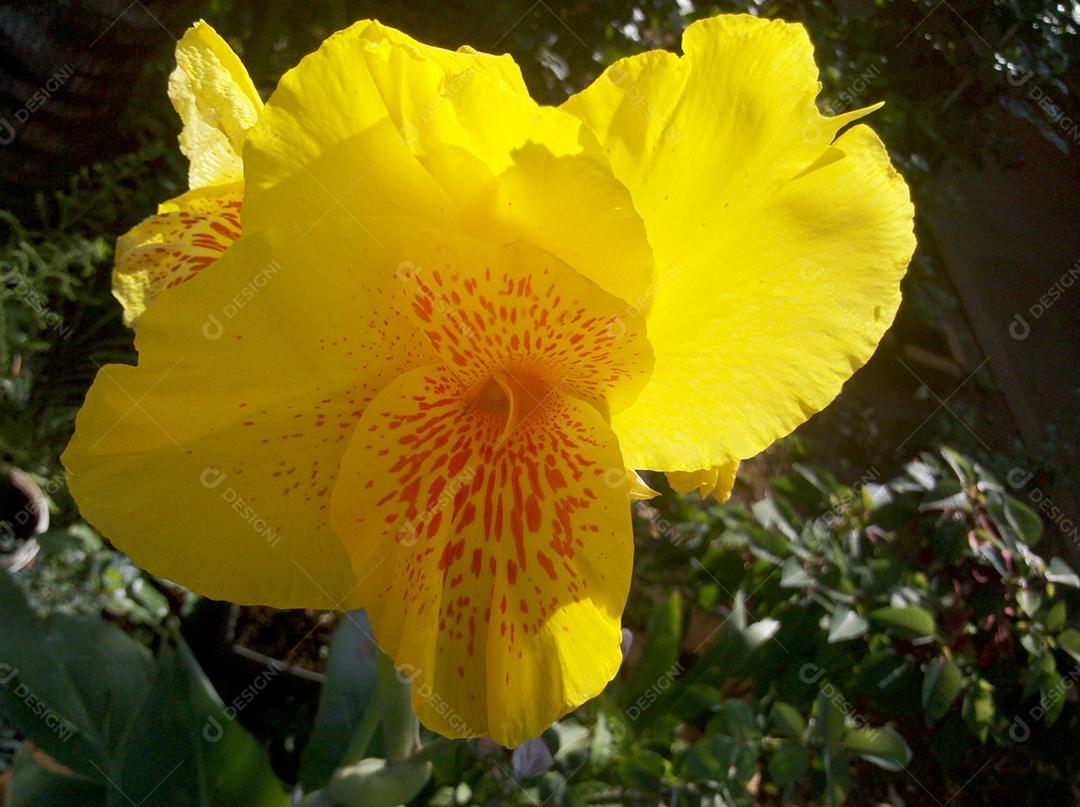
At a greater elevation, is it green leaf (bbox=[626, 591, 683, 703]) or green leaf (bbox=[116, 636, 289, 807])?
green leaf (bbox=[626, 591, 683, 703])

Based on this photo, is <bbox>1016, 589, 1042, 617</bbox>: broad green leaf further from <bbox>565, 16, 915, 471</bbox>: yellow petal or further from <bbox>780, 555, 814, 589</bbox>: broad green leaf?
<bbox>565, 16, 915, 471</bbox>: yellow petal

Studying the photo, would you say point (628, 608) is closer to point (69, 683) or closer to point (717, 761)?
point (717, 761)

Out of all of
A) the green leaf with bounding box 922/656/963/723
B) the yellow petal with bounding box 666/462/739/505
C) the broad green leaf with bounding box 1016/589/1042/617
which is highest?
the yellow petal with bounding box 666/462/739/505

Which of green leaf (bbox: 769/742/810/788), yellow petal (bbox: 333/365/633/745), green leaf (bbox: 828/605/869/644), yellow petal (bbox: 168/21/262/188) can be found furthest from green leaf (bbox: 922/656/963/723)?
yellow petal (bbox: 168/21/262/188)

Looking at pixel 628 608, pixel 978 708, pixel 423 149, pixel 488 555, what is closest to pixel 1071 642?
pixel 978 708

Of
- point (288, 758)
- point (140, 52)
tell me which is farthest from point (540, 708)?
point (140, 52)

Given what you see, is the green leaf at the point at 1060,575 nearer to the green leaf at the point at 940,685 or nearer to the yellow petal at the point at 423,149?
the green leaf at the point at 940,685

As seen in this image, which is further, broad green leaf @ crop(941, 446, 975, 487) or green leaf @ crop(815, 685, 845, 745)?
broad green leaf @ crop(941, 446, 975, 487)
